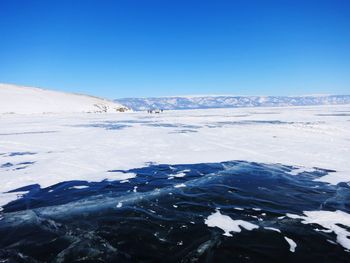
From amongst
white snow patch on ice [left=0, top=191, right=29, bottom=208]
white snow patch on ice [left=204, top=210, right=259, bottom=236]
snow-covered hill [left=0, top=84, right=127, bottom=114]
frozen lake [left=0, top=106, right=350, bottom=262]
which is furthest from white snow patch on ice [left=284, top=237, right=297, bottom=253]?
snow-covered hill [left=0, top=84, right=127, bottom=114]

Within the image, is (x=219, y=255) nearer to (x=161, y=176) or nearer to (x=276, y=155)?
(x=161, y=176)

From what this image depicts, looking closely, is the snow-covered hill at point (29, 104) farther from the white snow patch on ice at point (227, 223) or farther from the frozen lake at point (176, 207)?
the white snow patch on ice at point (227, 223)

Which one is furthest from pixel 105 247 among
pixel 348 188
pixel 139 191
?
pixel 348 188

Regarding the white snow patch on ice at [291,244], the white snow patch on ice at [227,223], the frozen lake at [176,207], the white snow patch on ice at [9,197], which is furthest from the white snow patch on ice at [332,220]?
the white snow patch on ice at [9,197]

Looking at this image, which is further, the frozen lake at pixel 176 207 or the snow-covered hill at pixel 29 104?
the snow-covered hill at pixel 29 104

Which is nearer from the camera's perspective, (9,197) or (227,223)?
(227,223)

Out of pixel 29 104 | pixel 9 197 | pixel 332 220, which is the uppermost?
pixel 29 104

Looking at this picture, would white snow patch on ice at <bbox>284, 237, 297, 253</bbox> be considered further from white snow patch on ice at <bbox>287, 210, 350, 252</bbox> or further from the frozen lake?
white snow patch on ice at <bbox>287, 210, 350, 252</bbox>

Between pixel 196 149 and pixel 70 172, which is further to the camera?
pixel 196 149

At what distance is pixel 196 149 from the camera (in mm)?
14922

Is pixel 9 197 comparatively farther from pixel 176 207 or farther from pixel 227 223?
pixel 227 223

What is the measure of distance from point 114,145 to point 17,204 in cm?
921

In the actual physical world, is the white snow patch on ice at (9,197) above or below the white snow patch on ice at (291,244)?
above

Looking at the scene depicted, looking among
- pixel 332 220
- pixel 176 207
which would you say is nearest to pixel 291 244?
pixel 332 220
